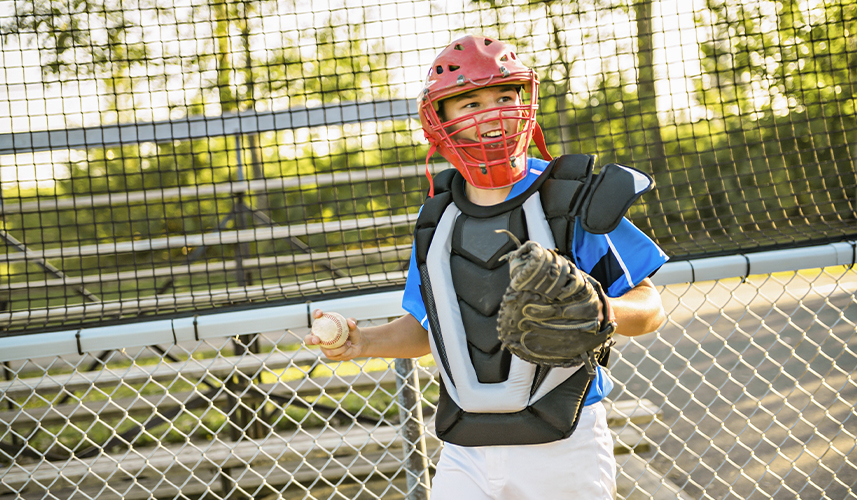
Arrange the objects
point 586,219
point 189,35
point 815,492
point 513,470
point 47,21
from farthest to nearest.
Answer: point 47,21, point 189,35, point 815,492, point 513,470, point 586,219

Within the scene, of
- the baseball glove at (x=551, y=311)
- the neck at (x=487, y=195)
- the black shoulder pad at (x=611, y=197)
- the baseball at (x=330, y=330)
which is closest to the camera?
the baseball glove at (x=551, y=311)

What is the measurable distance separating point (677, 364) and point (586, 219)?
5.18 m

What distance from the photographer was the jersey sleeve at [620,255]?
1.39 meters

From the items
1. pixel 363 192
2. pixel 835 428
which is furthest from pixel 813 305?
pixel 363 192

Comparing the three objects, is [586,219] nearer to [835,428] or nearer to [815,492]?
[815,492]

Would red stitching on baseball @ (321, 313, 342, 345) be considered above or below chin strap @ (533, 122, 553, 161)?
below

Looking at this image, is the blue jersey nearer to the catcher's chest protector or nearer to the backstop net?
the catcher's chest protector

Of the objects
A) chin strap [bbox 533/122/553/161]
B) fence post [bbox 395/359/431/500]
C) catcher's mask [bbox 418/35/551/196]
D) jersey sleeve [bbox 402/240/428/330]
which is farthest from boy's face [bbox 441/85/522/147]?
fence post [bbox 395/359/431/500]

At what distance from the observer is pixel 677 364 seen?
5887 mm

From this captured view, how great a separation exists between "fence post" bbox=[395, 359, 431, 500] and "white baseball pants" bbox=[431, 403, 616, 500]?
0.62 m

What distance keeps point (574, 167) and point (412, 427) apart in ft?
3.99

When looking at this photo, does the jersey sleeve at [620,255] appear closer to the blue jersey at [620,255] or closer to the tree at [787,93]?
the blue jersey at [620,255]

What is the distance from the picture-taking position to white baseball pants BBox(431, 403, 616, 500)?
1.43 metres

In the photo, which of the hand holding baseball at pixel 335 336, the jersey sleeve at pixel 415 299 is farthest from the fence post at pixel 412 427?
the hand holding baseball at pixel 335 336
